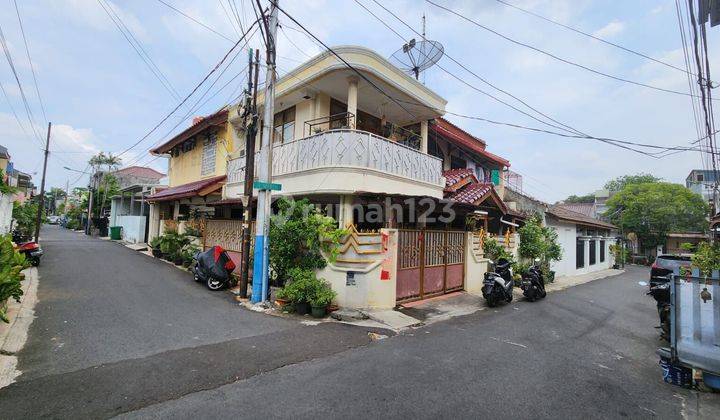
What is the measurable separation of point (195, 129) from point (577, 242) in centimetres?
2163

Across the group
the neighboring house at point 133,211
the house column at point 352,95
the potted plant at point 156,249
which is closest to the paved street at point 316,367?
the house column at point 352,95

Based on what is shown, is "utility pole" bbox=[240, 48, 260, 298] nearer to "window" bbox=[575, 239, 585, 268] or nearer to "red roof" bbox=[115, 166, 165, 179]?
"window" bbox=[575, 239, 585, 268]

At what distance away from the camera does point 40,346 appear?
512cm

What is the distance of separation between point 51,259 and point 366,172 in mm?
13991

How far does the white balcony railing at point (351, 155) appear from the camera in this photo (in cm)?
902

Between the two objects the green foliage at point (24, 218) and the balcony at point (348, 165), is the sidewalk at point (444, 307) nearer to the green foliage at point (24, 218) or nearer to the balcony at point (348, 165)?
the balcony at point (348, 165)

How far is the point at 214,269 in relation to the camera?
991 cm

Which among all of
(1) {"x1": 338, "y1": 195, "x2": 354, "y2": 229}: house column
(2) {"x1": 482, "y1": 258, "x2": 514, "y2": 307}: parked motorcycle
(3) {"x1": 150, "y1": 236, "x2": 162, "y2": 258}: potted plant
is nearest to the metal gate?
(2) {"x1": 482, "y1": 258, "x2": 514, "y2": 307}: parked motorcycle

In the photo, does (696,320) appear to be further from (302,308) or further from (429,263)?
(302,308)

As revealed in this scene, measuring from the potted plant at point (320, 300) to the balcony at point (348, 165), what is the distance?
106 inches

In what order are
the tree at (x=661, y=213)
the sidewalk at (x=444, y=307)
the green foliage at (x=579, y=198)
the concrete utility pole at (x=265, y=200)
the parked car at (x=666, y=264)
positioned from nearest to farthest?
the sidewalk at (x=444, y=307) < the concrete utility pole at (x=265, y=200) < the parked car at (x=666, y=264) < the tree at (x=661, y=213) < the green foliage at (x=579, y=198)

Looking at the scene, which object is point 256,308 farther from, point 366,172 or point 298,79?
point 298,79

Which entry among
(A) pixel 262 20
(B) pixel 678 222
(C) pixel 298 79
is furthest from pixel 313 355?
(B) pixel 678 222

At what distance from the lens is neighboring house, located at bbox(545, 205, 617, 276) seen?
56.5ft
